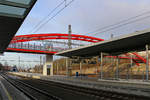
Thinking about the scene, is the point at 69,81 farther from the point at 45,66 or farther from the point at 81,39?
the point at 81,39

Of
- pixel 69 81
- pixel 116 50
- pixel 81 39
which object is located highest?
pixel 81 39

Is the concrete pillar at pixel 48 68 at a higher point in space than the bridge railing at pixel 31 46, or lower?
lower

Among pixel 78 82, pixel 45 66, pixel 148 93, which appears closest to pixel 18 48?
pixel 45 66

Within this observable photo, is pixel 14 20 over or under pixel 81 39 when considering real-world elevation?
under

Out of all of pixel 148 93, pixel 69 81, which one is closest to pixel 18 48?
pixel 69 81

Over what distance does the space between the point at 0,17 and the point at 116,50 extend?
16.7m

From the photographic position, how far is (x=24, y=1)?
18.6 feet

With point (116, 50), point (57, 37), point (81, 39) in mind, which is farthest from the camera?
point (81, 39)

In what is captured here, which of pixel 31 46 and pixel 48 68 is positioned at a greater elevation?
pixel 31 46

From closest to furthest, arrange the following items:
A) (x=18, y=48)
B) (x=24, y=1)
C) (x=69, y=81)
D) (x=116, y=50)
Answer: (x=24, y=1), (x=116, y=50), (x=69, y=81), (x=18, y=48)

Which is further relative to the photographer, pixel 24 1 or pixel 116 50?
pixel 116 50

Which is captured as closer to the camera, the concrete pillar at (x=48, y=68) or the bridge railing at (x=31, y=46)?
the bridge railing at (x=31, y=46)

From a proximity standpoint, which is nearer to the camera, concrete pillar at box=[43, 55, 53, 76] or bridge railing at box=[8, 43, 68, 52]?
bridge railing at box=[8, 43, 68, 52]

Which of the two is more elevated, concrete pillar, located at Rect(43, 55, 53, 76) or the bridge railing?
the bridge railing
